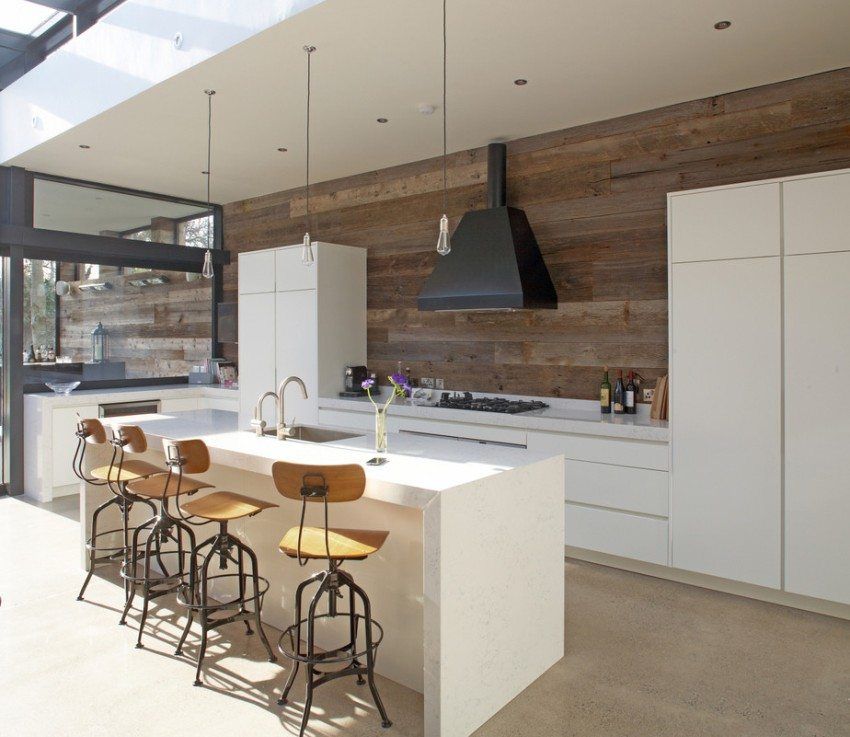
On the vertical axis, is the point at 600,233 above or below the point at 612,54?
below

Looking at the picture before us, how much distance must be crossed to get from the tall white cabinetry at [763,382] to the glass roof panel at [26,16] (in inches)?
194

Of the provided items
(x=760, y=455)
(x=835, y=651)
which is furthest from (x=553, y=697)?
(x=760, y=455)

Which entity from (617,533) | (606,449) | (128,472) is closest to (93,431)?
(128,472)

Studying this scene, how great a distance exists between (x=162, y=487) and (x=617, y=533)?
2.57 m

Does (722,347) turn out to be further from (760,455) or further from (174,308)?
(174,308)

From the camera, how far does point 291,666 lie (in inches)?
111

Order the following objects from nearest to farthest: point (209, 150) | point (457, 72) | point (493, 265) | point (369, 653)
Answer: point (369, 653)
point (457, 72)
point (493, 265)
point (209, 150)

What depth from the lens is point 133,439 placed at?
10.9 feet

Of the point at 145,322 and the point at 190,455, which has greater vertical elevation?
the point at 145,322

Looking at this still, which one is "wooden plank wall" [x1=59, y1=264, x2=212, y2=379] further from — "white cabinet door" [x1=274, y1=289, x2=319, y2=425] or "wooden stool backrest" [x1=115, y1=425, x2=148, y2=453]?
"wooden stool backrest" [x1=115, y1=425, x2=148, y2=453]

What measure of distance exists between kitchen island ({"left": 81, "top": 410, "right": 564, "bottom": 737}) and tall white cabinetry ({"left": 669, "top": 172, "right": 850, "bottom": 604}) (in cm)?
125

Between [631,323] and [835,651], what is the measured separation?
215 centimetres

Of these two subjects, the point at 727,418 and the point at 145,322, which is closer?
the point at 727,418

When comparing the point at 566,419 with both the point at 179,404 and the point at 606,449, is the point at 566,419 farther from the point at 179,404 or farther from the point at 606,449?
the point at 179,404
